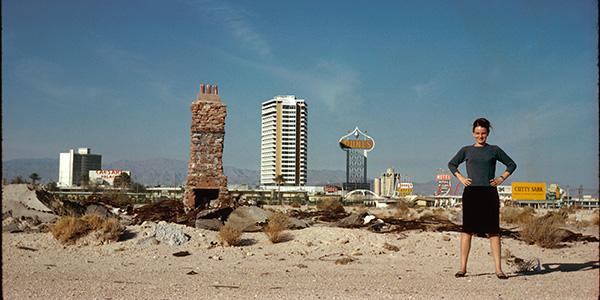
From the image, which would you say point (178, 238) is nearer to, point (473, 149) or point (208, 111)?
point (208, 111)

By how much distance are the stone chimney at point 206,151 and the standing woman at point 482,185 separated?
9142 millimetres

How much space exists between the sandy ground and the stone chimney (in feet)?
9.41

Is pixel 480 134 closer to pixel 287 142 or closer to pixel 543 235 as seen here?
pixel 543 235

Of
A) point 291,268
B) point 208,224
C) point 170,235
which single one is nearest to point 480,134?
point 291,268

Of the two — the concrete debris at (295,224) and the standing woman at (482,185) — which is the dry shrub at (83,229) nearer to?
the concrete debris at (295,224)

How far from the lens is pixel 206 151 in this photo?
1520 cm

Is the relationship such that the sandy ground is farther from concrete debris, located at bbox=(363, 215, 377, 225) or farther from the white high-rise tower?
the white high-rise tower

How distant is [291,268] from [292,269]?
13 cm

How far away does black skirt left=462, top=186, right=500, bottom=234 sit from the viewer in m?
6.93

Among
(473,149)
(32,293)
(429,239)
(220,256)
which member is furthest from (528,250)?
(32,293)

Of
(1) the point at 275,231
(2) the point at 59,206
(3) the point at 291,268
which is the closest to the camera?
(3) the point at 291,268

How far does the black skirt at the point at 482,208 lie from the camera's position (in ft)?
22.7

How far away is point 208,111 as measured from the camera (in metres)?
15.4

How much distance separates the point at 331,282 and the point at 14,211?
10.9 meters
